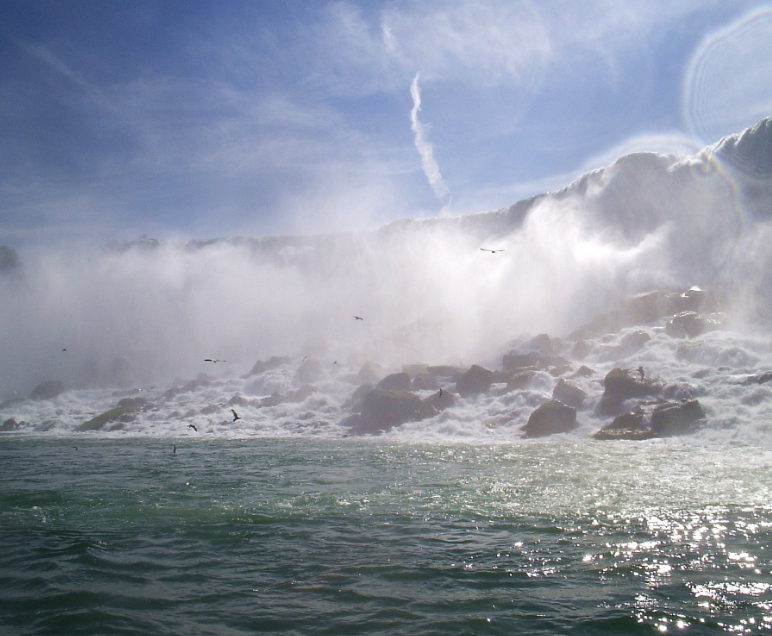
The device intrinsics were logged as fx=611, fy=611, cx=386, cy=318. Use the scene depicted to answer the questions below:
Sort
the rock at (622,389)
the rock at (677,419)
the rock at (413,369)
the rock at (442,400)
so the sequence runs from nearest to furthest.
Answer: the rock at (677,419), the rock at (622,389), the rock at (442,400), the rock at (413,369)

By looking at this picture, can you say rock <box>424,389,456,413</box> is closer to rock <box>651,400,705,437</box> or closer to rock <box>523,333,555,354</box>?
rock <box>523,333,555,354</box>

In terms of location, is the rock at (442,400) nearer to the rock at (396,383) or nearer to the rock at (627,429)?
the rock at (396,383)

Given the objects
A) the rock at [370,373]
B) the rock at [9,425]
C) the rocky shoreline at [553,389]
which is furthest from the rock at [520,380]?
the rock at [9,425]

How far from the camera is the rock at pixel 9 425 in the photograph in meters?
30.0

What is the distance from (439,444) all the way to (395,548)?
40.5 feet

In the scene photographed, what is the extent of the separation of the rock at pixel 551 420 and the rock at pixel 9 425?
2472 centimetres

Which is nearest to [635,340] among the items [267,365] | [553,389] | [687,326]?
[687,326]

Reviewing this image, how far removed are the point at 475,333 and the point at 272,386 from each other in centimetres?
1279

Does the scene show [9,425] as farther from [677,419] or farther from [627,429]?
[677,419]

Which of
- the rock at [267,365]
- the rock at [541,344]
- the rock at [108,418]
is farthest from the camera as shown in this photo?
the rock at [267,365]

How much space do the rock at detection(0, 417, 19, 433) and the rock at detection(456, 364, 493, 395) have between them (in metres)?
21.8

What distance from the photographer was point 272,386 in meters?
33.9

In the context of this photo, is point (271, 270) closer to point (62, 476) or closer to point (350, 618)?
point (62, 476)

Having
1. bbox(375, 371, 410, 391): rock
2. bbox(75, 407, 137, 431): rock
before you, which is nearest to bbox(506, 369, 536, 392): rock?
bbox(375, 371, 410, 391): rock
